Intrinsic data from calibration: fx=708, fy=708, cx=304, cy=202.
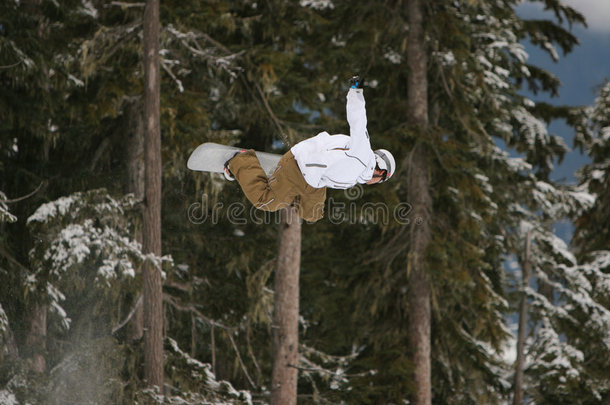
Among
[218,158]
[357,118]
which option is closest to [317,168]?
[357,118]

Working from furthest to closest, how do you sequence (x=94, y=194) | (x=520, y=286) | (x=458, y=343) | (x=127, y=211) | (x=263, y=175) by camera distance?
1. (x=520, y=286)
2. (x=458, y=343)
3. (x=127, y=211)
4. (x=94, y=194)
5. (x=263, y=175)

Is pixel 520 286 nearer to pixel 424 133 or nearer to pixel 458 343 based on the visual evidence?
pixel 458 343

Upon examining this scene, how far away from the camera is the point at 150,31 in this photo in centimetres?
859

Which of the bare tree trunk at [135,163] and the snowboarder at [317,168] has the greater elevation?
the bare tree trunk at [135,163]

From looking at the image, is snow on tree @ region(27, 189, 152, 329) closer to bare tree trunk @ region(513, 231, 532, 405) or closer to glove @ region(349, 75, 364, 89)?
glove @ region(349, 75, 364, 89)

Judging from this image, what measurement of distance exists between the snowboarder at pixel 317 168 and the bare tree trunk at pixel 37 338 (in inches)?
226

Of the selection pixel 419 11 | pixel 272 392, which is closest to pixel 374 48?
pixel 419 11

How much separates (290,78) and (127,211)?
344 centimetres

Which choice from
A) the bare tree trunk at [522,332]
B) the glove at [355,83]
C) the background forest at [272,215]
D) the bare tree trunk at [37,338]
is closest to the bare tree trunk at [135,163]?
the background forest at [272,215]

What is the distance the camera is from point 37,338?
10.6 meters

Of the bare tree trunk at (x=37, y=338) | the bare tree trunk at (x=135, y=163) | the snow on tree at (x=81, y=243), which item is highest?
the bare tree trunk at (x=135, y=163)

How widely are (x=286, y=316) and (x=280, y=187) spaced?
5.35 metres

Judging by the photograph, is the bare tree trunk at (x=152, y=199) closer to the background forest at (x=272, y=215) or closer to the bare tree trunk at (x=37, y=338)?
the background forest at (x=272, y=215)

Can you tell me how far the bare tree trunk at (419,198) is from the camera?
11.1 m
